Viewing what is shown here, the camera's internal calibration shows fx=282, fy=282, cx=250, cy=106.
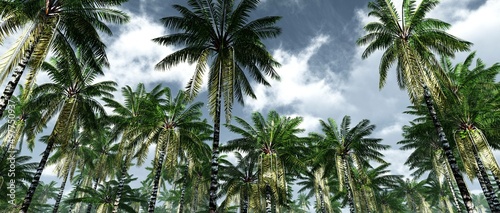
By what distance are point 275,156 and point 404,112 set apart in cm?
1325

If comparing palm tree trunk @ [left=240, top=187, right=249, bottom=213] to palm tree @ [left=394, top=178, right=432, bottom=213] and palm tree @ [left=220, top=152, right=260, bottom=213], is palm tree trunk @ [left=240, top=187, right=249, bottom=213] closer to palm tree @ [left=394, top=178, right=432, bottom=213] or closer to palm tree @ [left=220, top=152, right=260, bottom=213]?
palm tree @ [left=220, top=152, right=260, bottom=213]

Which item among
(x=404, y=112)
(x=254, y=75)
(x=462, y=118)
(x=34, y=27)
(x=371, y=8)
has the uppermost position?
(x=371, y=8)

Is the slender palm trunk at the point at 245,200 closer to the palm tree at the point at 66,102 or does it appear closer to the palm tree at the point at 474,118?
the palm tree at the point at 66,102

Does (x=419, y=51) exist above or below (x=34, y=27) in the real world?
above

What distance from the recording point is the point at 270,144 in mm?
24359

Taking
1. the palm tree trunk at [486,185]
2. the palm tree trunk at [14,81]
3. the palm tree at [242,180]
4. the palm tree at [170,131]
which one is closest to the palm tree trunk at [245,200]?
the palm tree at [242,180]

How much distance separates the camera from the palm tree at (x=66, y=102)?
17.4 meters

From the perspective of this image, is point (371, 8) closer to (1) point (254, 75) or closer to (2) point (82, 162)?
(1) point (254, 75)

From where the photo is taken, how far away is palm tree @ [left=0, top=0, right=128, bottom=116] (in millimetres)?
9477

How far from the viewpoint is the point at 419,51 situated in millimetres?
16719

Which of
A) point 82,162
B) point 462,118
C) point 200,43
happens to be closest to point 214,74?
point 200,43

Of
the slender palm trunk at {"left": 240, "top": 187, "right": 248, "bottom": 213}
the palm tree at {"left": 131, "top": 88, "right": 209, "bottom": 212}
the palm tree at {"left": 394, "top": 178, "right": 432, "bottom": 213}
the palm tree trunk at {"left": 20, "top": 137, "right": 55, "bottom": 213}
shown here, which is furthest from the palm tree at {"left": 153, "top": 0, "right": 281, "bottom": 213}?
the palm tree at {"left": 394, "top": 178, "right": 432, "bottom": 213}

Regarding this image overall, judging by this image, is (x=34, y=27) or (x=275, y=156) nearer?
(x=34, y=27)

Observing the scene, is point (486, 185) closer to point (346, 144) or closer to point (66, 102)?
point (346, 144)
